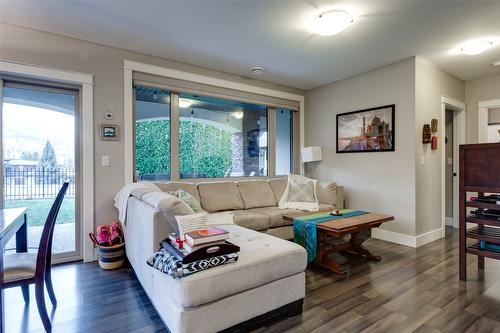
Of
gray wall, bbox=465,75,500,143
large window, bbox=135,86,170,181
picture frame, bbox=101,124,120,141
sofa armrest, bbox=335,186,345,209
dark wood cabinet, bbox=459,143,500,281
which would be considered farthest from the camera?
gray wall, bbox=465,75,500,143

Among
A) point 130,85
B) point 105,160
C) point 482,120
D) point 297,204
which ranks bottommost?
point 297,204

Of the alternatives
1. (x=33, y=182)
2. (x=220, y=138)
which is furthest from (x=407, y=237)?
(x=33, y=182)

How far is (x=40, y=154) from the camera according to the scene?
9.77ft

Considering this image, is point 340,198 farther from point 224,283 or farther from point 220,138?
point 224,283

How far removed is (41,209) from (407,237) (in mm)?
4539

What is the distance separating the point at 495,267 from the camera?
9.13 ft

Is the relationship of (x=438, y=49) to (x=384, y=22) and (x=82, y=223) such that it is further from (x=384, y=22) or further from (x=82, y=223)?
(x=82, y=223)

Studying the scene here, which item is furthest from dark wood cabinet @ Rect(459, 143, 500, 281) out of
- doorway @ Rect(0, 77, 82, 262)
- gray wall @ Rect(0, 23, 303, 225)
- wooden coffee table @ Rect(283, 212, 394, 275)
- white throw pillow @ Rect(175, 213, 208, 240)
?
doorway @ Rect(0, 77, 82, 262)

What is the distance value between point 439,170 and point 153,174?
13.7 feet

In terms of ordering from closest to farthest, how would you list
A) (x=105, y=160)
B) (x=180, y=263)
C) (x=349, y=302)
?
(x=180, y=263)
(x=349, y=302)
(x=105, y=160)

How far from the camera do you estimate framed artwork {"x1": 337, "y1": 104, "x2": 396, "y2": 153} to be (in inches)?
150

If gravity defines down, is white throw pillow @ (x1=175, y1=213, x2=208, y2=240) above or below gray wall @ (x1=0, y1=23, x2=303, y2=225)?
below

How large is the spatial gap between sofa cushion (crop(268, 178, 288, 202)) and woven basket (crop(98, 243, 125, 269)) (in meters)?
2.27

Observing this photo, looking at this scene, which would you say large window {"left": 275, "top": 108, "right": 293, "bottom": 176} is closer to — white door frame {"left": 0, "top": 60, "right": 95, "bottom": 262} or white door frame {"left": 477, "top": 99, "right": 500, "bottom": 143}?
white door frame {"left": 0, "top": 60, "right": 95, "bottom": 262}
